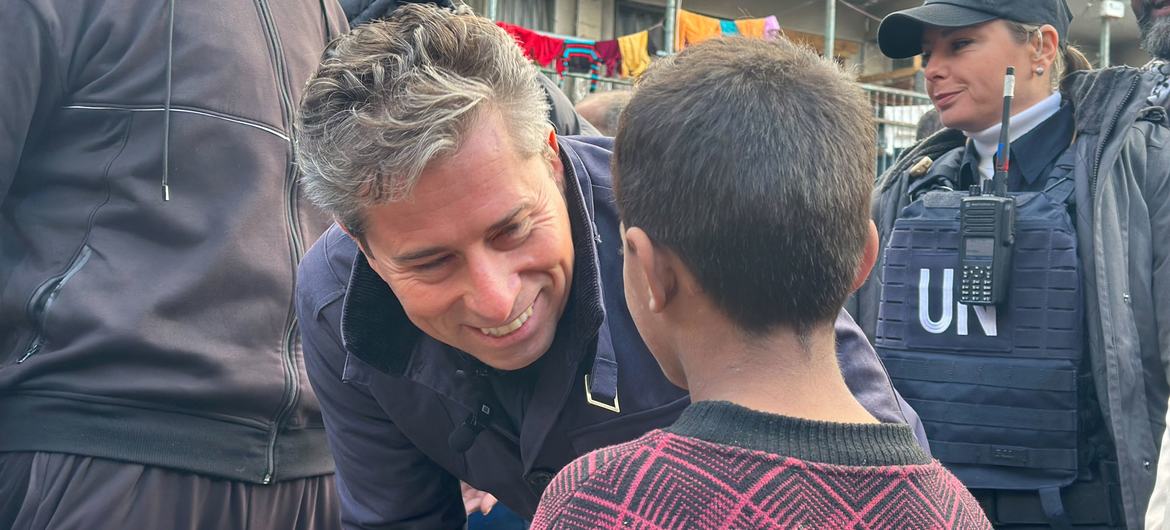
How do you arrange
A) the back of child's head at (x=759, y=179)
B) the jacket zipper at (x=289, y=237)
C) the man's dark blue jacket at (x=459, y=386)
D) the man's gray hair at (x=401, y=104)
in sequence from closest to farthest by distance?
the back of child's head at (x=759, y=179) → the man's gray hair at (x=401, y=104) → the man's dark blue jacket at (x=459, y=386) → the jacket zipper at (x=289, y=237)

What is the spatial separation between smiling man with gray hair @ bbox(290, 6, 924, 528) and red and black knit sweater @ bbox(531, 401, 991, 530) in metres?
0.51

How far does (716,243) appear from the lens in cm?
125

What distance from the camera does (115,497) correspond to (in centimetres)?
209

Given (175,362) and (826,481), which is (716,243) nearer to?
(826,481)

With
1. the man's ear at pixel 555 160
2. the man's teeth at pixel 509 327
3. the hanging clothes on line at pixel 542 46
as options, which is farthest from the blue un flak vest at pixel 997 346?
the hanging clothes on line at pixel 542 46

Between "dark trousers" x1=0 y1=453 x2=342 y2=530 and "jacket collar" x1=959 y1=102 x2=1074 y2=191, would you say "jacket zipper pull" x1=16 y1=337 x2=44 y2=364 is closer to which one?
"dark trousers" x1=0 y1=453 x2=342 y2=530

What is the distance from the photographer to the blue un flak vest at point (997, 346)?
9.94ft

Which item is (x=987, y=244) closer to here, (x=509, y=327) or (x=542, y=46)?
(x=509, y=327)

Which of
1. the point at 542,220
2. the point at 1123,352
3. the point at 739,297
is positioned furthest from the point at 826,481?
the point at 1123,352

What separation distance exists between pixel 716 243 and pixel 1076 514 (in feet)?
7.48

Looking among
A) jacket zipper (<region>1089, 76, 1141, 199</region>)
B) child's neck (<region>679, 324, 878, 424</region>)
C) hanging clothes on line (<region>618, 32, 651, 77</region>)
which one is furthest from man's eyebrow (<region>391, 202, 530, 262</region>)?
hanging clothes on line (<region>618, 32, 651, 77</region>)

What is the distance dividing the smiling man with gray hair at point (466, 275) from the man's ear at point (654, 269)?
0.49m

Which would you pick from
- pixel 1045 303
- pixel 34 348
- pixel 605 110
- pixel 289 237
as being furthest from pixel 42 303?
pixel 605 110

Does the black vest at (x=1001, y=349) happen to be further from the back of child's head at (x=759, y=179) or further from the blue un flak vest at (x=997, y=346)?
the back of child's head at (x=759, y=179)
